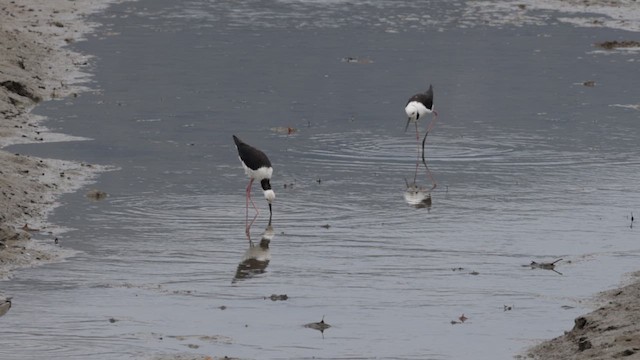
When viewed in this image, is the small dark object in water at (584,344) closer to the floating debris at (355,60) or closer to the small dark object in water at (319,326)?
the small dark object in water at (319,326)

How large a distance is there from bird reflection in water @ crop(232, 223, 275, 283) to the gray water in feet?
0.13

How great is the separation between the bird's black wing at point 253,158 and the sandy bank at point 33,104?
6.97ft

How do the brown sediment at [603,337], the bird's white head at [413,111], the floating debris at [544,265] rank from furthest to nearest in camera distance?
the bird's white head at [413,111] < the floating debris at [544,265] < the brown sediment at [603,337]

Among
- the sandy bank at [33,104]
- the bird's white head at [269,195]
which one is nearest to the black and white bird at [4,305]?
the sandy bank at [33,104]

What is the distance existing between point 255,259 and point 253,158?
273 cm

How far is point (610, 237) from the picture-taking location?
15.6 meters

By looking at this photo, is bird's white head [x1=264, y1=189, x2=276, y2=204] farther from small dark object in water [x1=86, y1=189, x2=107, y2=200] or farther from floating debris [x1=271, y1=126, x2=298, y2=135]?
floating debris [x1=271, y1=126, x2=298, y2=135]

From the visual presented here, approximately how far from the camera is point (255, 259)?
14.6 m

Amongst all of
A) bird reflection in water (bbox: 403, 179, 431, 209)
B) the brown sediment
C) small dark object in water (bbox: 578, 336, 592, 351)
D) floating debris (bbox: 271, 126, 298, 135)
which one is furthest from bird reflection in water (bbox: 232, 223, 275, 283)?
floating debris (bbox: 271, 126, 298, 135)

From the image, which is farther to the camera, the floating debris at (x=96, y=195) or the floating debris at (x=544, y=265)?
the floating debris at (x=96, y=195)

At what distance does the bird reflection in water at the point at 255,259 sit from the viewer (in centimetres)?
1408

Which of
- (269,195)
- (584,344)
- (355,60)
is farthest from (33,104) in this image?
(584,344)

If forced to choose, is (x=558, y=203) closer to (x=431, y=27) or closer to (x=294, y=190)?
(x=294, y=190)

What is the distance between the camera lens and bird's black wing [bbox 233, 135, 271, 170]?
17.0 m
